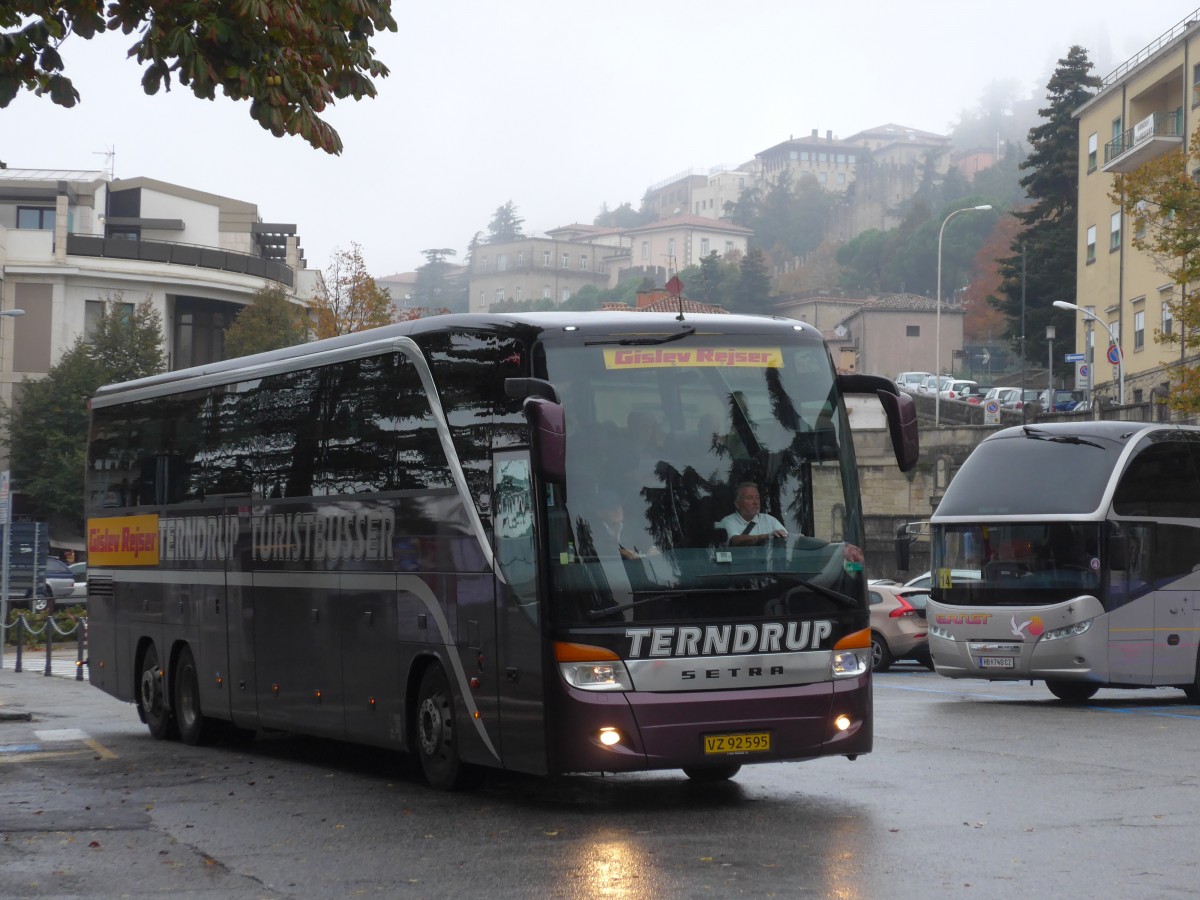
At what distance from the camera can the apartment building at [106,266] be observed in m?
69.1

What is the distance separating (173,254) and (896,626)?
162 ft

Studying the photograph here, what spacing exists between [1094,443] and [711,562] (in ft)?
37.5

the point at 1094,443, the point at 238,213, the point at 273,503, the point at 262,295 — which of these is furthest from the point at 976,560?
the point at 238,213

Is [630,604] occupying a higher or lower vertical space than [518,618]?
higher

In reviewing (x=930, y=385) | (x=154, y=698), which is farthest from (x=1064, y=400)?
(x=154, y=698)

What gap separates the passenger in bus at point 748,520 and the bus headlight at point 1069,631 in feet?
34.8

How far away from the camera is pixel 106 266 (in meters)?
70.1

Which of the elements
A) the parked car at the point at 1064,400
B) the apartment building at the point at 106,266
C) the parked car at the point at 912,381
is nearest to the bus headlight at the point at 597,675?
the parked car at the point at 1064,400

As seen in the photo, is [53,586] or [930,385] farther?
[930,385]

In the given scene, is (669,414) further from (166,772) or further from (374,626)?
(166,772)

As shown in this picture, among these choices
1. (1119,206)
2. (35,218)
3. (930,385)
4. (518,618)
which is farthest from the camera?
(930,385)

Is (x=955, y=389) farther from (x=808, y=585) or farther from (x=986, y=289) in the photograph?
(x=808, y=585)

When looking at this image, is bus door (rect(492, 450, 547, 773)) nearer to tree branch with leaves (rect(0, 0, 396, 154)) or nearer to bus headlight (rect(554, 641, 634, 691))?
bus headlight (rect(554, 641, 634, 691))

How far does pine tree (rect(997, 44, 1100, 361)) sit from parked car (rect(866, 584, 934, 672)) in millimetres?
56495
